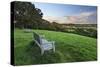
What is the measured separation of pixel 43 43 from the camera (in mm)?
2307

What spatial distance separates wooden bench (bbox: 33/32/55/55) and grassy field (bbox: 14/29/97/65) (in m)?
0.04

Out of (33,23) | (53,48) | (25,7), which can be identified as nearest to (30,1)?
(25,7)

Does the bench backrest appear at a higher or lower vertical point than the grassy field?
higher

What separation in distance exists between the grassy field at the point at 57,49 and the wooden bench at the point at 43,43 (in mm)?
36

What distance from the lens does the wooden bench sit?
2.29 m

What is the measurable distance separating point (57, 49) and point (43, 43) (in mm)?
181

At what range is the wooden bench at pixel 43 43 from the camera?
7.50 feet

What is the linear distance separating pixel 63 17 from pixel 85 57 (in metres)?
0.55

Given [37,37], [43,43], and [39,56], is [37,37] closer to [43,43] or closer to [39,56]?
[43,43]

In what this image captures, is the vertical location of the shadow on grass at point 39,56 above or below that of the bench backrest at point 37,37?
below

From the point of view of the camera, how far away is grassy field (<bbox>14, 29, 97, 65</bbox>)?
220cm

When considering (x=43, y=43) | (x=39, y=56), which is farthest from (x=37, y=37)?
(x=39, y=56)

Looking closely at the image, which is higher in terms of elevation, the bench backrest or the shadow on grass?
the bench backrest

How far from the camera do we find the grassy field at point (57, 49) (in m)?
2.20
